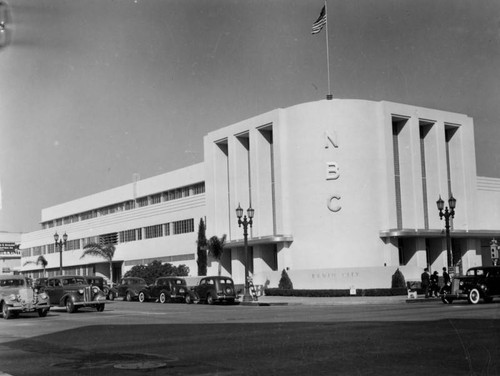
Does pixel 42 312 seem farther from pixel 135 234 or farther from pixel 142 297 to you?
pixel 135 234

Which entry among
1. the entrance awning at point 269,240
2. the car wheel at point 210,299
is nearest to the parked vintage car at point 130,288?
the car wheel at point 210,299

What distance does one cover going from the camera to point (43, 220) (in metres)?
94.1

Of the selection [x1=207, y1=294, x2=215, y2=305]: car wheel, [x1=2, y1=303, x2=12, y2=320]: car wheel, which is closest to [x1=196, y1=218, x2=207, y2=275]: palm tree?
[x1=207, y1=294, x2=215, y2=305]: car wheel

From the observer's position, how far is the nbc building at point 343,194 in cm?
4838

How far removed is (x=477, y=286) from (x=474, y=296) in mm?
462

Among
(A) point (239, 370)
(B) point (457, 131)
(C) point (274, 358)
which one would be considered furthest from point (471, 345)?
(B) point (457, 131)

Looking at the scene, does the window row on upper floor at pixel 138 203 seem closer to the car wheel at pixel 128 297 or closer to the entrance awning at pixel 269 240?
the entrance awning at pixel 269 240

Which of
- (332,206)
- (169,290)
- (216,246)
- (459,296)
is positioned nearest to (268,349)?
(459,296)

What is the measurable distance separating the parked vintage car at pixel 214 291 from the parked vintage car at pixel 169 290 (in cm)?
82

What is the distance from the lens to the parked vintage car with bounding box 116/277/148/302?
137 feet

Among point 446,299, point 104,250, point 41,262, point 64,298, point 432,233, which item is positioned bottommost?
point 446,299

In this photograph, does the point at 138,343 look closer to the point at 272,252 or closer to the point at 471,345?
the point at 471,345

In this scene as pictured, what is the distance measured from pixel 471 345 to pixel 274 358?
378 centimetres

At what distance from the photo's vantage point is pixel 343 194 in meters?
→ 48.3
